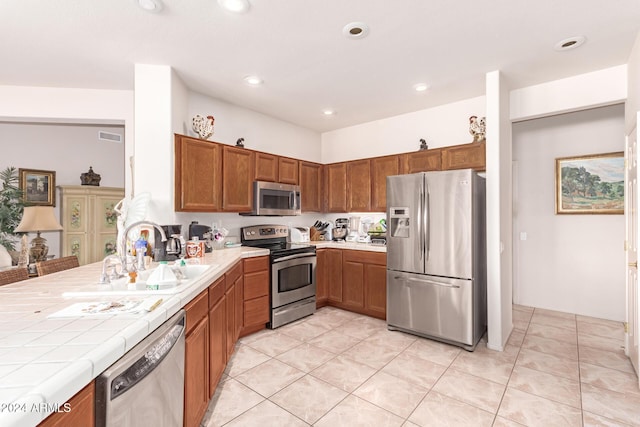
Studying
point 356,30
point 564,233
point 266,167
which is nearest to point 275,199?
point 266,167

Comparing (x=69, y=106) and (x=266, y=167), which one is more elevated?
(x=69, y=106)

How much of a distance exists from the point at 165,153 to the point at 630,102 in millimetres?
4176

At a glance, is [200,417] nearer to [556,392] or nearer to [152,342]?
[152,342]

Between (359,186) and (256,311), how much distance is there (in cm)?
219

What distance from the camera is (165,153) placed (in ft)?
9.32

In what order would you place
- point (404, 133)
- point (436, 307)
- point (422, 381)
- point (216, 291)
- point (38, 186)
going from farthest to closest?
point (38, 186), point (404, 133), point (436, 307), point (422, 381), point (216, 291)

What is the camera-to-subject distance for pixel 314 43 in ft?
7.97

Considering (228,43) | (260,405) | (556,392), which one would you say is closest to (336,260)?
(260,405)

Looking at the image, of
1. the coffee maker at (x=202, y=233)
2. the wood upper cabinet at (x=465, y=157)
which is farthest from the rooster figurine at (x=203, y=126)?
the wood upper cabinet at (x=465, y=157)

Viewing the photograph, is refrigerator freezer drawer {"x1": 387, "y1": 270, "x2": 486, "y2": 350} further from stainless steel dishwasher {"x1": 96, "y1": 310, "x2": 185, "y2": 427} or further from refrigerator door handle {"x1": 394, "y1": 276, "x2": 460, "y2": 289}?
stainless steel dishwasher {"x1": 96, "y1": 310, "x2": 185, "y2": 427}

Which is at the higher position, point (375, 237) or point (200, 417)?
point (375, 237)

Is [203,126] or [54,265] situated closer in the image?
[54,265]

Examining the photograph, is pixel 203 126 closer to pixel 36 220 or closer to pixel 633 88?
pixel 36 220

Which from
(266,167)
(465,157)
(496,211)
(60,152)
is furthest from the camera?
(60,152)
